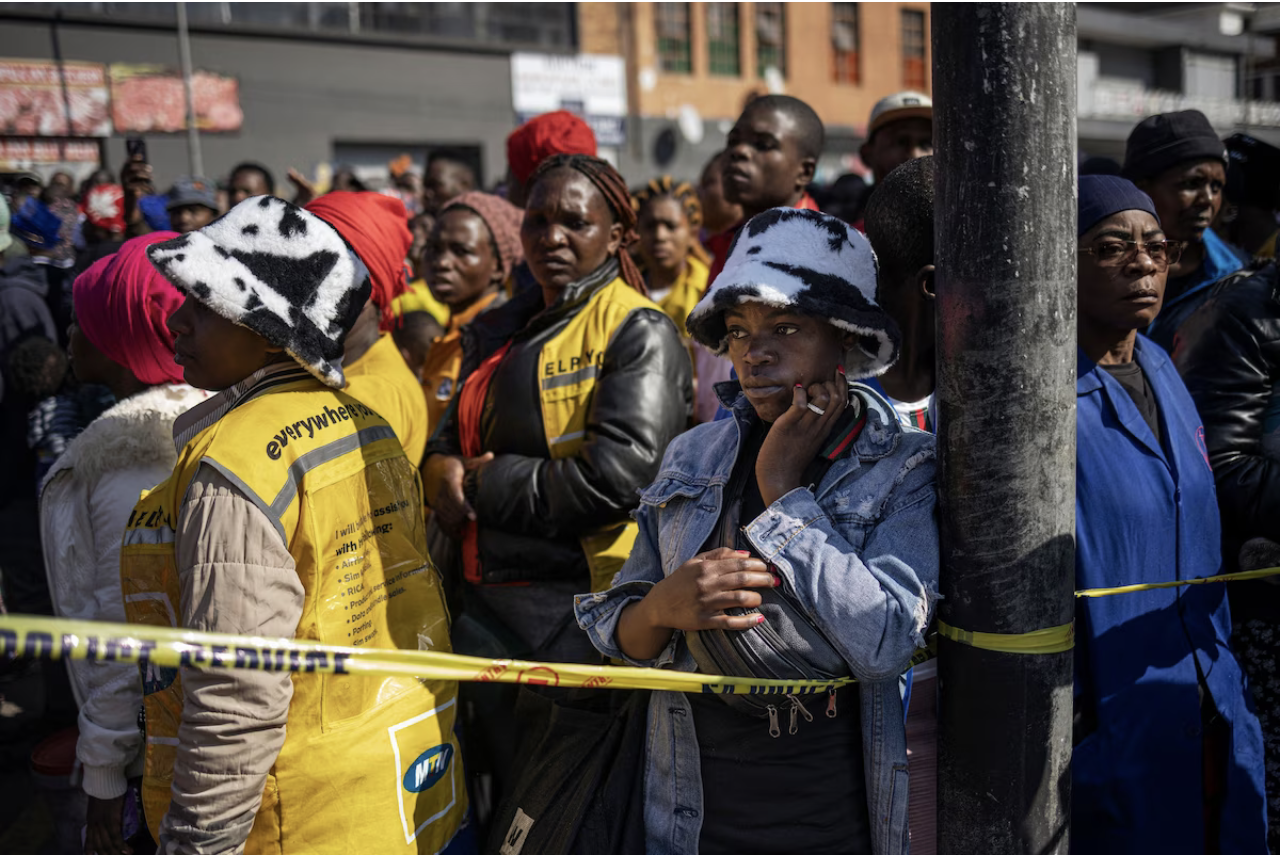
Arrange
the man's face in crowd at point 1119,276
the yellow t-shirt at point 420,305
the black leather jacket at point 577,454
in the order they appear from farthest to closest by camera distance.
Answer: the yellow t-shirt at point 420,305
the black leather jacket at point 577,454
the man's face in crowd at point 1119,276

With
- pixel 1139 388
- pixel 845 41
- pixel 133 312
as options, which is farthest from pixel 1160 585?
pixel 845 41

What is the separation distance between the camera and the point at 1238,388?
2.88m

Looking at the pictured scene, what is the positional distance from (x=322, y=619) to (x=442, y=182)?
20.8 ft

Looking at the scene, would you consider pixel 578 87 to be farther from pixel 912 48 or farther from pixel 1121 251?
pixel 1121 251

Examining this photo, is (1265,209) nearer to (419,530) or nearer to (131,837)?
(419,530)

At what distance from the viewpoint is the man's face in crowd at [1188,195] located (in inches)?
152

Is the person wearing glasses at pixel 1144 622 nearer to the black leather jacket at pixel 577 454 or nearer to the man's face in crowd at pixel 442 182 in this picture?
the black leather jacket at pixel 577 454

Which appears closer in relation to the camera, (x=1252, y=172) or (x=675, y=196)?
(x=1252, y=172)

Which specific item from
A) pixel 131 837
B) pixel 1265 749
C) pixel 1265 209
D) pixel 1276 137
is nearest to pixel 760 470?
pixel 131 837

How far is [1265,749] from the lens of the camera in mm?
2908

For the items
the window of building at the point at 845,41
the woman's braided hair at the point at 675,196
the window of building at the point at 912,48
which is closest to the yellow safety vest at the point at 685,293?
the woman's braided hair at the point at 675,196

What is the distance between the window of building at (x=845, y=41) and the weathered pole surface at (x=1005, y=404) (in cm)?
2925

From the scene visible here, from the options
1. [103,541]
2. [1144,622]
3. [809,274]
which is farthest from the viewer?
[103,541]

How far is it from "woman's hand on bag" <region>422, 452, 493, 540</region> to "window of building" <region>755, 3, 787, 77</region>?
26181 millimetres
